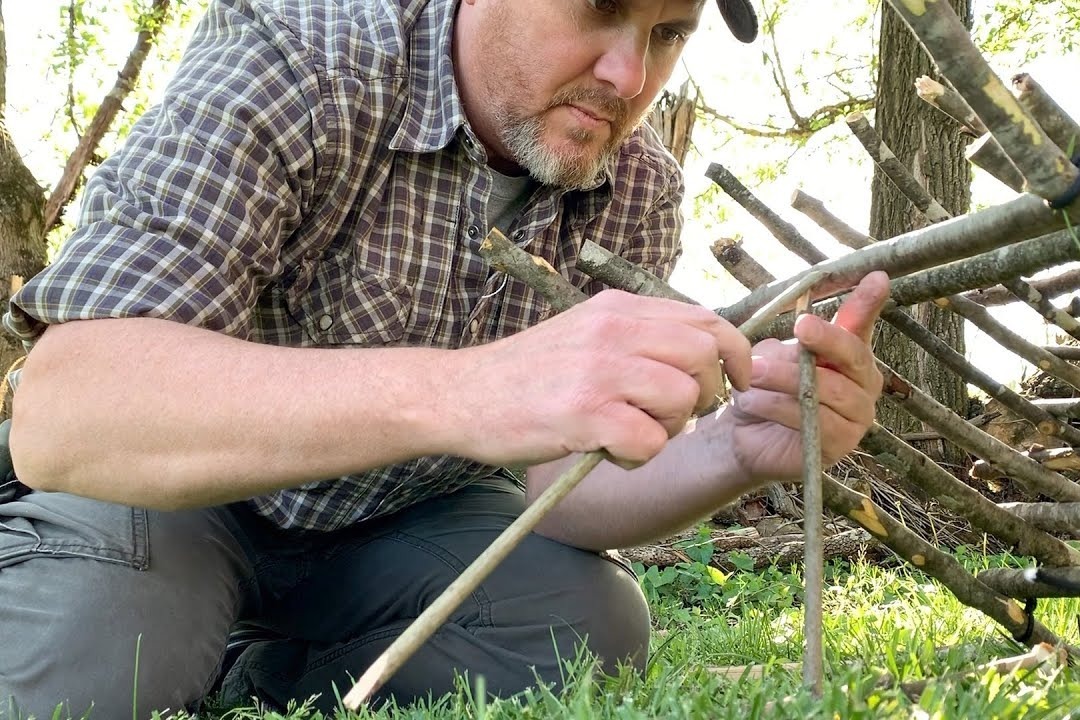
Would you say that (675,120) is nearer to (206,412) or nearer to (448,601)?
(206,412)

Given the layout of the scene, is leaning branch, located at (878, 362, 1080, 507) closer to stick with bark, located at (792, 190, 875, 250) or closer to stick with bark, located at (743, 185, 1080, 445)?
stick with bark, located at (743, 185, 1080, 445)

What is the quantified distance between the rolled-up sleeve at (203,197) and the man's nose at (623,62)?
61cm

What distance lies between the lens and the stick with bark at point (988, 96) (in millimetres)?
1068

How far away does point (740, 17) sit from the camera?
2.42m

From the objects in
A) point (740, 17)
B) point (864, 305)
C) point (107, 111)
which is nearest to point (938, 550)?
point (864, 305)

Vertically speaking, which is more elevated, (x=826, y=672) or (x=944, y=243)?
(x=944, y=243)

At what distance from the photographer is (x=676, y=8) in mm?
2176

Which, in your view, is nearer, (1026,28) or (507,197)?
(507,197)

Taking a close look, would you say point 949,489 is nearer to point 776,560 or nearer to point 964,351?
point 776,560

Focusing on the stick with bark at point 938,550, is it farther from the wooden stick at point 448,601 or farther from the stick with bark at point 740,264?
the wooden stick at point 448,601

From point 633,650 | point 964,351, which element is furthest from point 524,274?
point 964,351

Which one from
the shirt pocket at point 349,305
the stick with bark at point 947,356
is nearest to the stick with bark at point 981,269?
the stick with bark at point 947,356

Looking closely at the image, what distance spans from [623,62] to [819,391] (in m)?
0.85

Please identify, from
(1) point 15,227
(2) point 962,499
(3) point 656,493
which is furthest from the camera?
(1) point 15,227
